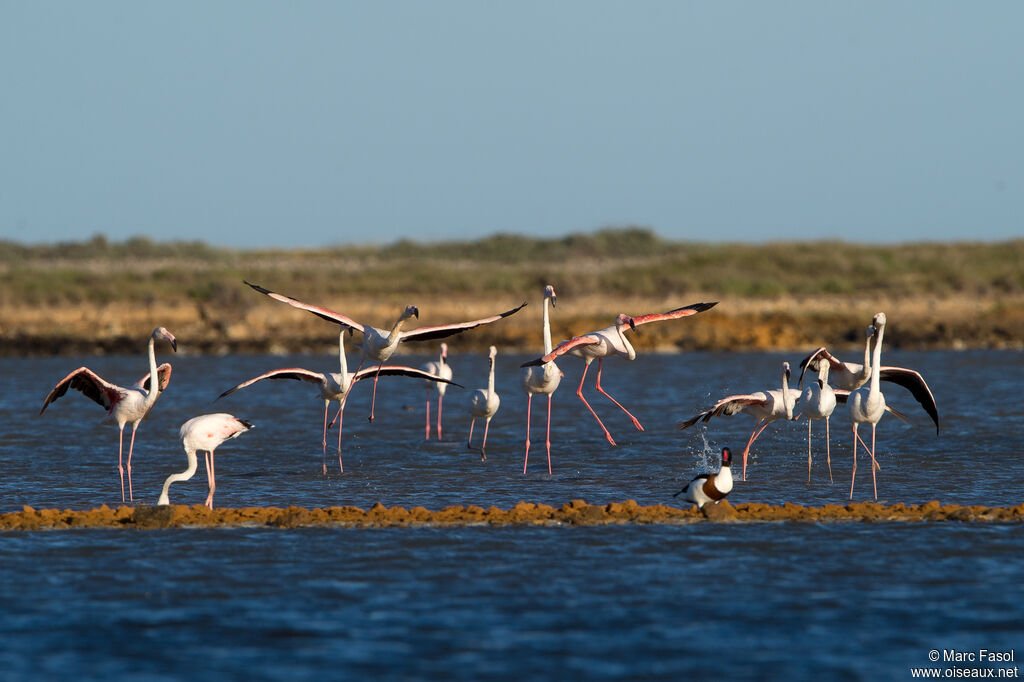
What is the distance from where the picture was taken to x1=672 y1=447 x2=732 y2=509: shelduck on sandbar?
10.3 metres

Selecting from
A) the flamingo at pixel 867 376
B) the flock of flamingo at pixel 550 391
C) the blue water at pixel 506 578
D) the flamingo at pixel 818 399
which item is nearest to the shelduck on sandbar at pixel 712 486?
the flock of flamingo at pixel 550 391

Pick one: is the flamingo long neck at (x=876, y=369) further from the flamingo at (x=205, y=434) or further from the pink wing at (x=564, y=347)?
the flamingo at (x=205, y=434)

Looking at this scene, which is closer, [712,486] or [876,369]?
[712,486]

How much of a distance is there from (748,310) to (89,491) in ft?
88.9

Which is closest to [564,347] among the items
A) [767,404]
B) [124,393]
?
[767,404]

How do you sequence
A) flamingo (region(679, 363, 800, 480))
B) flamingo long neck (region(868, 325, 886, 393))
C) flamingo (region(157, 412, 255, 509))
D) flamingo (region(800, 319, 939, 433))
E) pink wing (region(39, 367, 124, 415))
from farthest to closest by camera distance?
1. flamingo (region(800, 319, 939, 433))
2. flamingo (region(679, 363, 800, 480))
3. pink wing (region(39, 367, 124, 415))
4. flamingo long neck (region(868, 325, 886, 393))
5. flamingo (region(157, 412, 255, 509))

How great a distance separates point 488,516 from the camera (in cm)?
1037

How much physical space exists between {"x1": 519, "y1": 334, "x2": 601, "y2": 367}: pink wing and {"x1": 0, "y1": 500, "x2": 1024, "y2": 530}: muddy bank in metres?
3.05

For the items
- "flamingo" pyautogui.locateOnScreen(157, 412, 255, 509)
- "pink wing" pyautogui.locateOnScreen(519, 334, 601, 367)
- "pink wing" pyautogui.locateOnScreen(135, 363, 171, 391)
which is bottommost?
"flamingo" pyautogui.locateOnScreen(157, 412, 255, 509)

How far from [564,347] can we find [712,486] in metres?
3.75

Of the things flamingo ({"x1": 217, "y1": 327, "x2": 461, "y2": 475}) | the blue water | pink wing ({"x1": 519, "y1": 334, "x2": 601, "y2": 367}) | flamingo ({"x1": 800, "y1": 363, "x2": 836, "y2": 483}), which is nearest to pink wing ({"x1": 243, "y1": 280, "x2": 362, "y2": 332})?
flamingo ({"x1": 217, "y1": 327, "x2": 461, "y2": 475})

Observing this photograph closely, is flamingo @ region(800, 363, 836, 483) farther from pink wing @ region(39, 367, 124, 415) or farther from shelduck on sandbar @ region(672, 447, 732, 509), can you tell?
pink wing @ region(39, 367, 124, 415)

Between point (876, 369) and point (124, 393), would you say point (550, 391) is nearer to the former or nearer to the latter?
point (876, 369)

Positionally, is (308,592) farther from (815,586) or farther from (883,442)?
(883,442)
